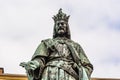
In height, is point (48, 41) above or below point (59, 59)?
above

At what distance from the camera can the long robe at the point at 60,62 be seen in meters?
13.7

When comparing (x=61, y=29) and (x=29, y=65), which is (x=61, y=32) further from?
(x=29, y=65)

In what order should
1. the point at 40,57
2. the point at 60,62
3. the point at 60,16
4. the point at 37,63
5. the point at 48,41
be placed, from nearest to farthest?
the point at 37,63 → the point at 60,62 → the point at 40,57 → the point at 48,41 → the point at 60,16

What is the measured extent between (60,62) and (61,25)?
1.07 m

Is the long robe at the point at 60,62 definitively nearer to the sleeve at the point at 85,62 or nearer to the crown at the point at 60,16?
the sleeve at the point at 85,62

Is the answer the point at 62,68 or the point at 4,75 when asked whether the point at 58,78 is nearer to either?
the point at 62,68

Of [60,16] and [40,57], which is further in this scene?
[60,16]

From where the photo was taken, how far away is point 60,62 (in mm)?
13883

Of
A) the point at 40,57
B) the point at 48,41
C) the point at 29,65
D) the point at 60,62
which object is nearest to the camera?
the point at 29,65

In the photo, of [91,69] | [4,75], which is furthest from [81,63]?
[4,75]

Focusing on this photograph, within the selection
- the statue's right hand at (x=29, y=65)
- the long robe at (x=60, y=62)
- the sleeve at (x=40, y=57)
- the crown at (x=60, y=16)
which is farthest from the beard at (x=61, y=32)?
the statue's right hand at (x=29, y=65)

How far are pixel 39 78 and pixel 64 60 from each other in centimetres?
69

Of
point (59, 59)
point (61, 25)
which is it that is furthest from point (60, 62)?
point (61, 25)

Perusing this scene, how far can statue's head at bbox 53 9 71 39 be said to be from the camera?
14570 millimetres
